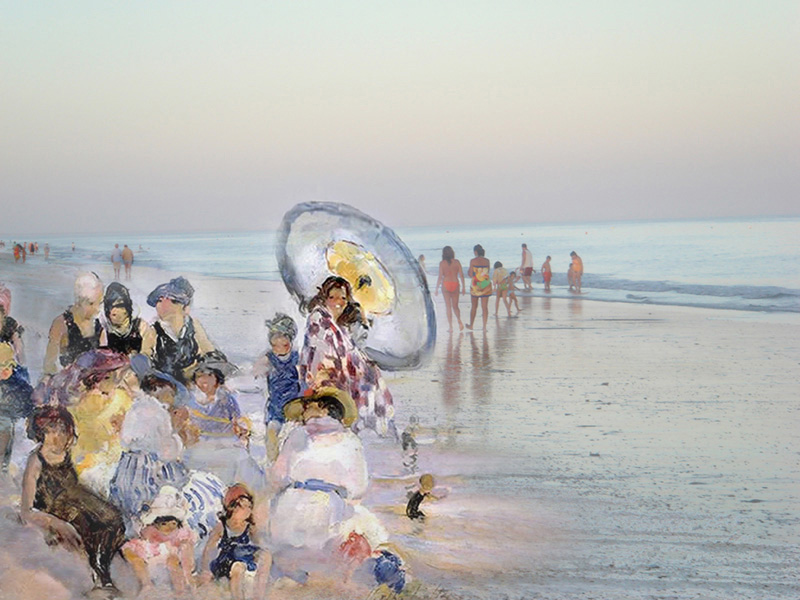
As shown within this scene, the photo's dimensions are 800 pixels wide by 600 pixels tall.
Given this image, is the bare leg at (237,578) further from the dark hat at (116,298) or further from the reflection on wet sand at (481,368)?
the reflection on wet sand at (481,368)

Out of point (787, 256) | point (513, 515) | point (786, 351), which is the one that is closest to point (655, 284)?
point (787, 256)

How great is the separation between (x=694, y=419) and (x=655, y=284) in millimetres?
25469

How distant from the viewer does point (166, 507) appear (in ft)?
17.3

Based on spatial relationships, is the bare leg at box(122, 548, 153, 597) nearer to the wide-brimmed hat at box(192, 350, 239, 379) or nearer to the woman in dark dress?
the woman in dark dress

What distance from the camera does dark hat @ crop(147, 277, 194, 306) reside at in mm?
6797

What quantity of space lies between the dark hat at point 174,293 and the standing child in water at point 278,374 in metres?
0.63

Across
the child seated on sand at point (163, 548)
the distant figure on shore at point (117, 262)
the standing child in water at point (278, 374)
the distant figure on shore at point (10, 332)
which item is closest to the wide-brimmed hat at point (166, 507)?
the child seated on sand at point (163, 548)

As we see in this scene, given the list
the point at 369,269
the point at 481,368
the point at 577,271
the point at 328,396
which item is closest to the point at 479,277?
the point at 481,368

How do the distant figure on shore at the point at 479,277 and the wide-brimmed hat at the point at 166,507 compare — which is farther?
the distant figure on shore at the point at 479,277

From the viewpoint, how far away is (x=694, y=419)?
9766 mm

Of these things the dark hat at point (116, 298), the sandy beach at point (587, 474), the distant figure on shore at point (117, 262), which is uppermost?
the distant figure on shore at point (117, 262)

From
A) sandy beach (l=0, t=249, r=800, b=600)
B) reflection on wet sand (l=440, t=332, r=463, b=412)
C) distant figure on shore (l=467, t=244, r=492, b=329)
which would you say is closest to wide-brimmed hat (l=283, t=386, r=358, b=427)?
sandy beach (l=0, t=249, r=800, b=600)

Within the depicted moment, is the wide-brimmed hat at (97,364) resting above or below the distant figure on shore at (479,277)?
below

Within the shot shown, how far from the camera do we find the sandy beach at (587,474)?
5488 millimetres
